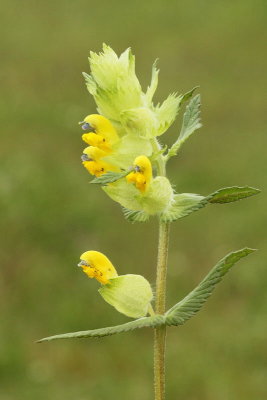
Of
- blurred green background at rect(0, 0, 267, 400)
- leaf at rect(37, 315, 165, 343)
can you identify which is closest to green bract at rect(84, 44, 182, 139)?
leaf at rect(37, 315, 165, 343)

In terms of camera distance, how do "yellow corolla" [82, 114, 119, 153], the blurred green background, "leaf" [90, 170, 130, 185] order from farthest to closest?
1. the blurred green background
2. "yellow corolla" [82, 114, 119, 153]
3. "leaf" [90, 170, 130, 185]

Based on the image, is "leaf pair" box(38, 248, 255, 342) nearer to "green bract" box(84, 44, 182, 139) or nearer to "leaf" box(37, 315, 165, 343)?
"leaf" box(37, 315, 165, 343)

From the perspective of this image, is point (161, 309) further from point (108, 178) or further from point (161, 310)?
point (108, 178)

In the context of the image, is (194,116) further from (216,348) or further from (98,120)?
(216,348)

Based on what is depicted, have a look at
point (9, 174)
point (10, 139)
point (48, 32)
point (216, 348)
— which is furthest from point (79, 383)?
point (48, 32)

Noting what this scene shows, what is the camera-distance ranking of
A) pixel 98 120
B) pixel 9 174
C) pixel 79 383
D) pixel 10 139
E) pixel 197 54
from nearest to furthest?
1. pixel 98 120
2. pixel 79 383
3. pixel 9 174
4. pixel 10 139
5. pixel 197 54

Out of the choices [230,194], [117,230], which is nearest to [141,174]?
[230,194]

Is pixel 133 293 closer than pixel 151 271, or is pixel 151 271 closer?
pixel 133 293
